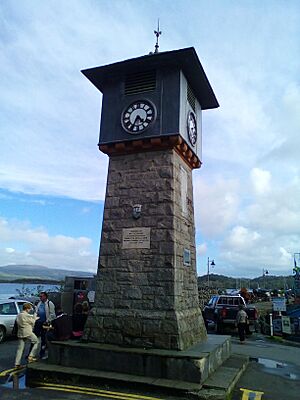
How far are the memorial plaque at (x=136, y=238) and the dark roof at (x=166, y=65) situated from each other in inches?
170

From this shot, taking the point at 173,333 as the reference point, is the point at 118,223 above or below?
above

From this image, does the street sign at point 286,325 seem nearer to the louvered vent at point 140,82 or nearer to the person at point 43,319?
the person at point 43,319

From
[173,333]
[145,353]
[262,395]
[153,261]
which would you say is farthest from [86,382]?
[262,395]

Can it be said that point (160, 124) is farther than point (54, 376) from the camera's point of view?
Yes

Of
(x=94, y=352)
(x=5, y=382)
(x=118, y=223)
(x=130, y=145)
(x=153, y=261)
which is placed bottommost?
(x=5, y=382)

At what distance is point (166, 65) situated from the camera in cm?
931

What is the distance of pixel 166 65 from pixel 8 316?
10.2m

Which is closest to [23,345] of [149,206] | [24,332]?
[24,332]

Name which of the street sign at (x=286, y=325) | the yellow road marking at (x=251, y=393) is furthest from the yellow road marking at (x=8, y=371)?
the street sign at (x=286, y=325)

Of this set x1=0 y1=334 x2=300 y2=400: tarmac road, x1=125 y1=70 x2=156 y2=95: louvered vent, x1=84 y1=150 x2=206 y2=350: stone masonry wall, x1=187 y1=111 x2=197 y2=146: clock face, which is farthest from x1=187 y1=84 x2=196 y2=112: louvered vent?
x1=0 y1=334 x2=300 y2=400: tarmac road

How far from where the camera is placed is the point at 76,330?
8.87 m

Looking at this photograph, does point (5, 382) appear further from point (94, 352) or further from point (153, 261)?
point (153, 261)

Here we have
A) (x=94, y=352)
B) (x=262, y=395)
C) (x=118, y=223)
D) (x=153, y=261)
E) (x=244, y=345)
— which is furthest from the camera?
(x=244, y=345)

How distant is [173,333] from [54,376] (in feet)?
8.29
